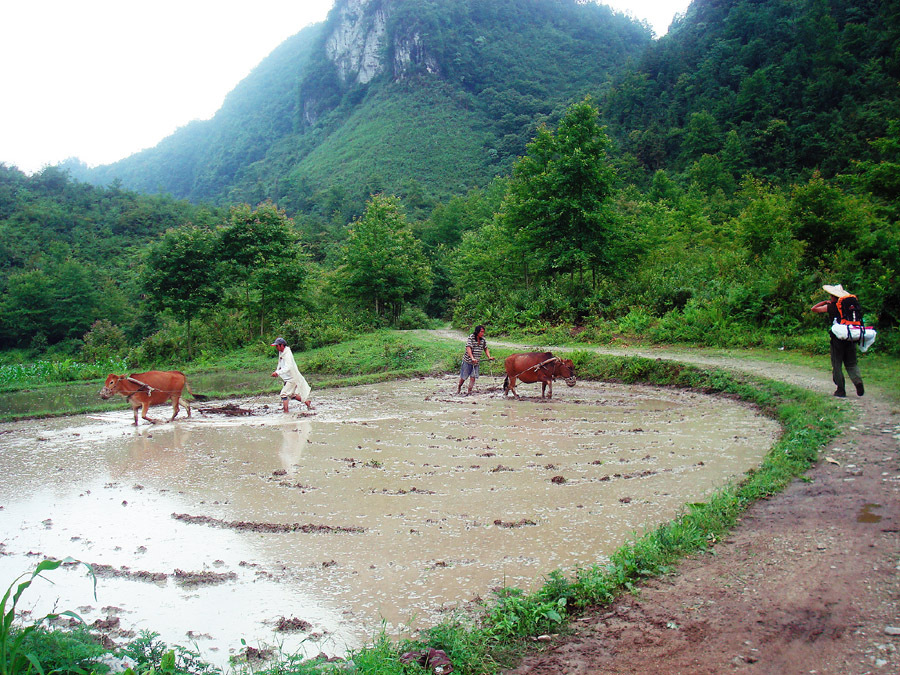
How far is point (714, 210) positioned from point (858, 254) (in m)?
28.3

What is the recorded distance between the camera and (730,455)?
786 centimetres

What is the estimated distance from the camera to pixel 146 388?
12844 millimetres

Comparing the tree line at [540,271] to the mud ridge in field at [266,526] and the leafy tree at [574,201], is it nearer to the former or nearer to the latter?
the leafy tree at [574,201]

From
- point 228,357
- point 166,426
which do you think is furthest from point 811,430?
point 228,357

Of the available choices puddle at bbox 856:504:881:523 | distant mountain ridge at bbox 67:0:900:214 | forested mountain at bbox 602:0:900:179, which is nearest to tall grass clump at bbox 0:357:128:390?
puddle at bbox 856:504:881:523

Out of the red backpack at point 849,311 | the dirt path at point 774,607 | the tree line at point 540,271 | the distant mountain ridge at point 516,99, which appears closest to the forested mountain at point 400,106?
the distant mountain ridge at point 516,99

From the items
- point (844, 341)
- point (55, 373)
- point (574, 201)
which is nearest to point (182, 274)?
point (55, 373)

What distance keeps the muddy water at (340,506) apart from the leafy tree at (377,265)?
2223cm

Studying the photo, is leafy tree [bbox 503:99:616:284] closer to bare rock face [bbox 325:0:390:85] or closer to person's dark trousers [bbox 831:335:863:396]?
person's dark trousers [bbox 831:335:863:396]

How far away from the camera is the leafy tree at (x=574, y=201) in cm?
2325

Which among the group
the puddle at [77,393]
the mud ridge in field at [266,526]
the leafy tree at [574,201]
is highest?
the leafy tree at [574,201]

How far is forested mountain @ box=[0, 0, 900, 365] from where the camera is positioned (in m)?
19.3

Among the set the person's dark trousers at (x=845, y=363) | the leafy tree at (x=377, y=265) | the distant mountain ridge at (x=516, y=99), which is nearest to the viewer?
the person's dark trousers at (x=845, y=363)

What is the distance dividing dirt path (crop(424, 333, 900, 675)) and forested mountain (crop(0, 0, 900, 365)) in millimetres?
10003
